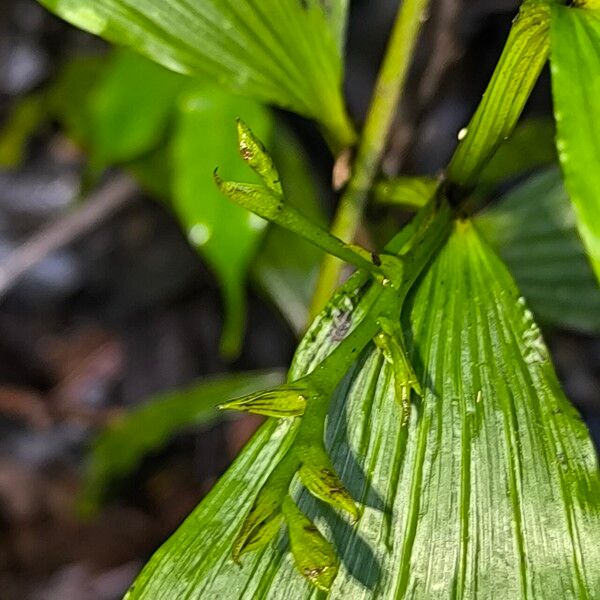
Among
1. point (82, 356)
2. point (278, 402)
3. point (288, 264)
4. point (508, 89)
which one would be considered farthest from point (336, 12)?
point (82, 356)

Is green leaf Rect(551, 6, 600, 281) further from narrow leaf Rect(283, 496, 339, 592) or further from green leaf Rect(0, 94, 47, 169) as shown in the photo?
green leaf Rect(0, 94, 47, 169)

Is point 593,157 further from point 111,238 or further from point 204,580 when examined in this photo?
point 111,238

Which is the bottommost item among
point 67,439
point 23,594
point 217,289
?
point 23,594

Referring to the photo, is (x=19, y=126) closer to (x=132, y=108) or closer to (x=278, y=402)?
(x=132, y=108)

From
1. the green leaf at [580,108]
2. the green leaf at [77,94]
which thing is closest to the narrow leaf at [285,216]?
the green leaf at [580,108]

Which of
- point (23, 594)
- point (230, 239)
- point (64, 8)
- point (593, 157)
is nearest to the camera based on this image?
point (593, 157)

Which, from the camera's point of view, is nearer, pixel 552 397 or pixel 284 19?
pixel 552 397

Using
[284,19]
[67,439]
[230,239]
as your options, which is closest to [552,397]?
[284,19]
